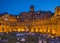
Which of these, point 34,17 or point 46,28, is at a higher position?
point 34,17

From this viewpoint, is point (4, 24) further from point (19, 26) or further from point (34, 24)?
point (34, 24)

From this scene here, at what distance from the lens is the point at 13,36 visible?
589cm

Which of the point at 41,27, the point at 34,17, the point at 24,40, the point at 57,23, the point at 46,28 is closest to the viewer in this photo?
the point at 24,40

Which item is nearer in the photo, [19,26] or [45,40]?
[45,40]

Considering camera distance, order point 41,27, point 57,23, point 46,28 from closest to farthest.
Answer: point 57,23 → point 46,28 → point 41,27

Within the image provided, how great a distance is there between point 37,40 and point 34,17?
88.5 meters

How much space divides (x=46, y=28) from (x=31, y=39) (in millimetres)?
53938

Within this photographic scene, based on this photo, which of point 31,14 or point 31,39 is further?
point 31,14

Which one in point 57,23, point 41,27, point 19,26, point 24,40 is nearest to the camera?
point 24,40

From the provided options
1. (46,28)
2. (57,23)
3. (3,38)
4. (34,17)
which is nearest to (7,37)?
(3,38)

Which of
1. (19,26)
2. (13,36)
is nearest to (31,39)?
(13,36)

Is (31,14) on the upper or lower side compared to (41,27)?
upper

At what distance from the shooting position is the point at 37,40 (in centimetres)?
588

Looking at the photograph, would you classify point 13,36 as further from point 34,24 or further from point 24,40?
point 34,24
